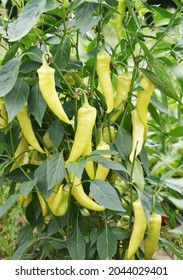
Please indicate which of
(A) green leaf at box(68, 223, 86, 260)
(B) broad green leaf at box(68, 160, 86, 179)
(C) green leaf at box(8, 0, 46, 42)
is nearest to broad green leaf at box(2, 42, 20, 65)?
(C) green leaf at box(8, 0, 46, 42)

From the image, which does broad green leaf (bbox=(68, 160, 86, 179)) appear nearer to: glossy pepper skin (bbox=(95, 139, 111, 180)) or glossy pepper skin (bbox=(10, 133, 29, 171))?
glossy pepper skin (bbox=(95, 139, 111, 180))

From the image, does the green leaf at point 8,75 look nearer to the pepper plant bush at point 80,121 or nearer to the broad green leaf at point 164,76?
the pepper plant bush at point 80,121

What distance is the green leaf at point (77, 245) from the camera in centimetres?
156

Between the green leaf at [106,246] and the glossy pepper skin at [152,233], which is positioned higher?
the green leaf at [106,246]

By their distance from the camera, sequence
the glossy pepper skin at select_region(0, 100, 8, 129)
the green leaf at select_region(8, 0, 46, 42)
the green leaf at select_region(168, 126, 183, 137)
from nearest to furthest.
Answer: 1. the green leaf at select_region(8, 0, 46, 42)
2. the glossy pepper skin at select_region(0, 100, 8, 129)
3. the green leaf at select_region(168, 126, 183, 137)

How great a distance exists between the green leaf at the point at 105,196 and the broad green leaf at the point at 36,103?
255mm

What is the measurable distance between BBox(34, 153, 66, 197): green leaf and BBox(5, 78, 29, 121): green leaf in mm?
177

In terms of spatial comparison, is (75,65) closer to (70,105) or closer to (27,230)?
(70,105)

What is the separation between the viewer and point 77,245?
1573 millimetres

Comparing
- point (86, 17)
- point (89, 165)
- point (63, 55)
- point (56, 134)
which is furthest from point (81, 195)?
point (86, 17)

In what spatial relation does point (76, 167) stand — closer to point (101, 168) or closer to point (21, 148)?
point (101, 168)

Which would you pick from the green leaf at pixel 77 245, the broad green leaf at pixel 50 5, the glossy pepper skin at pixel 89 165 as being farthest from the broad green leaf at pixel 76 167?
the broad green leaf at pixel 50 5

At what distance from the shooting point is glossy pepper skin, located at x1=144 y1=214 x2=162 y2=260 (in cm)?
163

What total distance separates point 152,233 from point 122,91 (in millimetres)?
486
